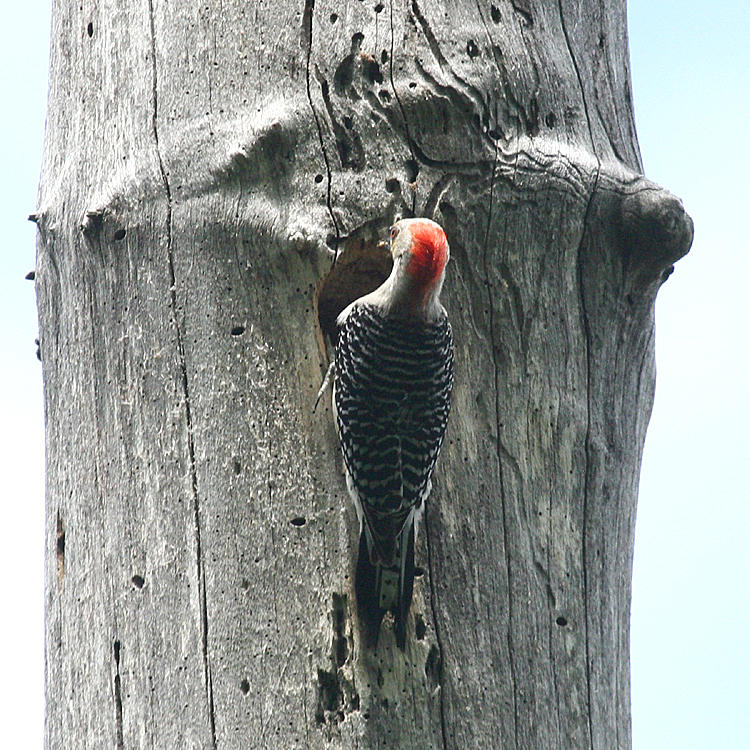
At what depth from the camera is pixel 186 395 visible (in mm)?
3607

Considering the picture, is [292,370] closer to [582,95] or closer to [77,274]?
[77,274]

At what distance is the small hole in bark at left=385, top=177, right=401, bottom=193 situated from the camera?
3770mm

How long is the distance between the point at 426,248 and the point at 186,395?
83cm

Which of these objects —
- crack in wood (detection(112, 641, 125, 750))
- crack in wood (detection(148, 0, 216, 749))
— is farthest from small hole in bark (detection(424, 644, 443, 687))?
crack in wood (detection(112, 641, 125, 750))

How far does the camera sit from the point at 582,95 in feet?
13.1

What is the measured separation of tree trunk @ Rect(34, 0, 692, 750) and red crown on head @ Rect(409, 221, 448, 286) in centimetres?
16

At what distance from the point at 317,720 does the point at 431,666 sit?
0.37 metres

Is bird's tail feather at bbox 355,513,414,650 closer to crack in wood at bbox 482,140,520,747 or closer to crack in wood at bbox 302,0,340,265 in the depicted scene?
crack in wood at bbox 482,140,520,747

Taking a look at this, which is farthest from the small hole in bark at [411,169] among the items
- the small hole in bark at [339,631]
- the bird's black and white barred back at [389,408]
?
the small hole in bark at [339,631]

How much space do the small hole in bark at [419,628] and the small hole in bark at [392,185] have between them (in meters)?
1.30

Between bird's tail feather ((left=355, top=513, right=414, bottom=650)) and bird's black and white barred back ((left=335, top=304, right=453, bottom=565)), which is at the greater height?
bird's black and white barred back ((left=335, top=304, right=453, bottom=565))

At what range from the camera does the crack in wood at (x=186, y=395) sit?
3.42m

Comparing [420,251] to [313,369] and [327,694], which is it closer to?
[313,369]

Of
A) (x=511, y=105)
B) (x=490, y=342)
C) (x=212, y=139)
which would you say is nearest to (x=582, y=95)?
(x=511, y=105)
